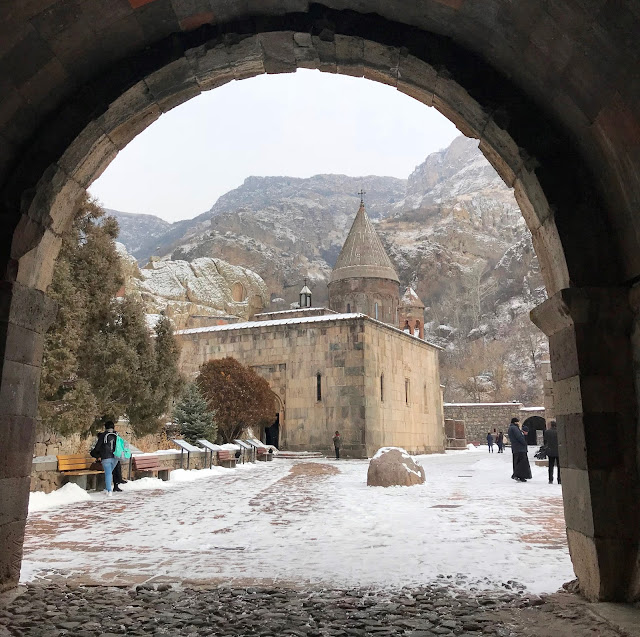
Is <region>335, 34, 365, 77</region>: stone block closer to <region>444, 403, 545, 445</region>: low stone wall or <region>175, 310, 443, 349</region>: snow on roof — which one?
<region>175, 310, 443, 349</region>: snow on roof

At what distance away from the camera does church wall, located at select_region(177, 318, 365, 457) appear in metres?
22.7

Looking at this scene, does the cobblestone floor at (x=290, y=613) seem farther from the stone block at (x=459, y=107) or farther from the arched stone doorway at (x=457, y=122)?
the stone block at (x=459, y=107)

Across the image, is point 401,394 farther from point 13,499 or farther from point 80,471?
point 13,499

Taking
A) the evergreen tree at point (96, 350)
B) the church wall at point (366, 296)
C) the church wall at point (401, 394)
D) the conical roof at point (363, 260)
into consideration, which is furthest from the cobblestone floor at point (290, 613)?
the conical roof at point (363, 260)

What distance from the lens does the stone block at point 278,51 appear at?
4395 millimetres

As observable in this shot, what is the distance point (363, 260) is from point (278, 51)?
27.7 meters

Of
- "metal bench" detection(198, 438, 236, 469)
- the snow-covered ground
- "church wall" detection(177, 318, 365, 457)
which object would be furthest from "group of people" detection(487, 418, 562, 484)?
"church wall" detection(177, 318, 365, 457)

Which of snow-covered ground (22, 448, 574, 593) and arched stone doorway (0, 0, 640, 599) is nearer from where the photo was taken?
arched stone doorway (0, 0, 640, 599)

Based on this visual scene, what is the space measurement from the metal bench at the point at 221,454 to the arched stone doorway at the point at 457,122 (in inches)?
459

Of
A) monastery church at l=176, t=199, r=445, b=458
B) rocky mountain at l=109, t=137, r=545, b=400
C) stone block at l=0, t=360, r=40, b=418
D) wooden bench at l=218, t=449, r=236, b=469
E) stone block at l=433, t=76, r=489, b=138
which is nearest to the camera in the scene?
stone block at l=0, t=360, r=40, b=418

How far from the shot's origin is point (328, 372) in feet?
76.7

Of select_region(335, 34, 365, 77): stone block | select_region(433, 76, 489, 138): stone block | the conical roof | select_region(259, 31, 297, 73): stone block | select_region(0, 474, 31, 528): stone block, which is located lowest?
select_region(0, 474, 31, 528): stone block

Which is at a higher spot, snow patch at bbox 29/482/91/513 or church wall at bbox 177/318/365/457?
church wall at bbox 177/318/365/457

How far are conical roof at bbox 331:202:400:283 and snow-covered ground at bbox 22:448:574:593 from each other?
71.1ft
